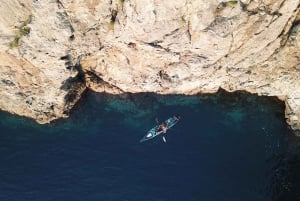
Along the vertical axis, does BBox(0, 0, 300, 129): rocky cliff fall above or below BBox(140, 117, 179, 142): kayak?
above

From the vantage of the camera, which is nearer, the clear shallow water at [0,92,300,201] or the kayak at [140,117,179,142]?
the clear shallow water at [0,92,300,201]

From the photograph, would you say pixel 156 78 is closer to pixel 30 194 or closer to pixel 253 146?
pixel 253 146

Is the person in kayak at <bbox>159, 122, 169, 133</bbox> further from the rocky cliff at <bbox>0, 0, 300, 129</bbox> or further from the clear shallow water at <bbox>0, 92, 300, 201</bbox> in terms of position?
the rocky cliff at <bbox>0, 0, 300, 129</bbox>

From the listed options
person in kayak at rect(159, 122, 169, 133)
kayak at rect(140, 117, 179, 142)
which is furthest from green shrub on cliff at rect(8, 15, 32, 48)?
person in kayak at rect(159, 122, 169, 133)

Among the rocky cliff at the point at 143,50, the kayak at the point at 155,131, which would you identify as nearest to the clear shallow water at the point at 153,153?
the kayak at the point at 155,131

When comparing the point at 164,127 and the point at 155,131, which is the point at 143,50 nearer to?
the point at 164,127

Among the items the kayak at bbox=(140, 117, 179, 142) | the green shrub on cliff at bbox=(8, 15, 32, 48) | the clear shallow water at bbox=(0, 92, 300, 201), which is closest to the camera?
the green shrub on cliff at bbox=(8, 15, 32, 48)

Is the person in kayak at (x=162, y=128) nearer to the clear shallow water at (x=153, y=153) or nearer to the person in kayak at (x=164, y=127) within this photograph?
the person in kayak at (x=164, y=127)

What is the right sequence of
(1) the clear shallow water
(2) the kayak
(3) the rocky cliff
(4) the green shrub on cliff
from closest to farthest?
(4) the green shrub on cliff < (3) the rocky cliff < (1) the clear shallow water < (2) the kayak
